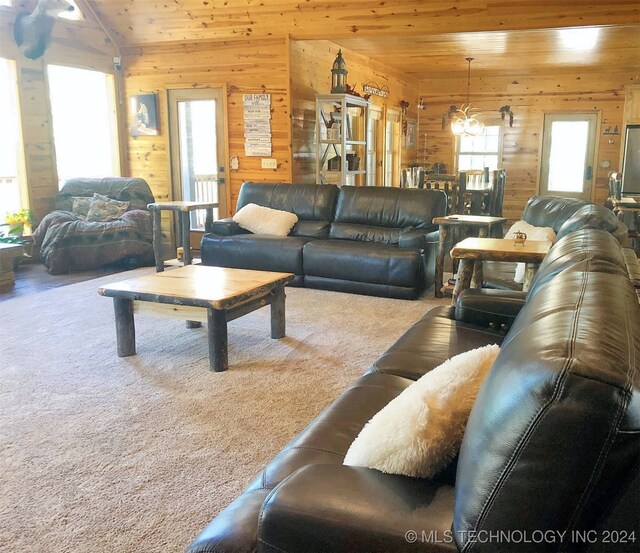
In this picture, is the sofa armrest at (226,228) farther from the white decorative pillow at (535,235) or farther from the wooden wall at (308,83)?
the white decorative pillow at (535,235)

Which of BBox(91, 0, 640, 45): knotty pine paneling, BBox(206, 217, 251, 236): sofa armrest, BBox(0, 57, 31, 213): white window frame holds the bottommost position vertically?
BBox(206, 217, 251, 236): sofa armrest

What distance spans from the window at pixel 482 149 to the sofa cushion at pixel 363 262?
692 centimetres

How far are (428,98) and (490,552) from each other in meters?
11.1

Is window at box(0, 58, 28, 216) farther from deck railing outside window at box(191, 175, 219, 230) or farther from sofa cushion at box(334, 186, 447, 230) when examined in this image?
sofa cushion at box(334, 186, 447, 230)

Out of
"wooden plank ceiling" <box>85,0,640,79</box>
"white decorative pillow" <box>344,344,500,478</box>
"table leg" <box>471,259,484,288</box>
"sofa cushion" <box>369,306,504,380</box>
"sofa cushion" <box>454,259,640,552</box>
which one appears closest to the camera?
"sofa cushion" <box>454,259,640,552</box>

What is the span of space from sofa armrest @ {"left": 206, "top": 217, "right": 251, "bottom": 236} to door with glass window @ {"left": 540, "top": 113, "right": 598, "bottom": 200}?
23.4 feet

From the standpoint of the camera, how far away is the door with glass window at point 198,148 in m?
7.09

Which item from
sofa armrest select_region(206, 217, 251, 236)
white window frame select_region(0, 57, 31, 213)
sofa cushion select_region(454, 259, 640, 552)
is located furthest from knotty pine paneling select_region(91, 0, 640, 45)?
sofa cushion select_region(454, 259, 640, 552)

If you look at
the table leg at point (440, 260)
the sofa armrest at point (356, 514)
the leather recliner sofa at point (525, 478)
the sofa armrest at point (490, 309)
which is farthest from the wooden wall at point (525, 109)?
the sofa armrest at point (356, 514)

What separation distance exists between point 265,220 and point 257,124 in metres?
1.70

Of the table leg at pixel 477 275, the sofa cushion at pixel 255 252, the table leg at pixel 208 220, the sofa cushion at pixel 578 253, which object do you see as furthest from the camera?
the table leg at pixel 208 220

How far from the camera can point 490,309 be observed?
2688 millimetres

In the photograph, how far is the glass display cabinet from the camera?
6895 mm

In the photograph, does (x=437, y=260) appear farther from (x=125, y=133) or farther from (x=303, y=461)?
(x=125, y=133)
